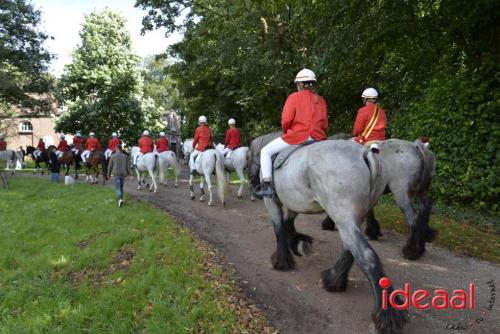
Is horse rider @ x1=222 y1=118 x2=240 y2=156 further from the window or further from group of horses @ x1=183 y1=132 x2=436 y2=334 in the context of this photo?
the window

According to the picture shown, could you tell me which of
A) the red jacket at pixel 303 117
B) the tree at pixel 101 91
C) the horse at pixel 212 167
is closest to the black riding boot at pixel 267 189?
the red jacket at pixel 303 117

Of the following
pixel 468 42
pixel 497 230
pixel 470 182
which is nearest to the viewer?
→ pixel 497 230

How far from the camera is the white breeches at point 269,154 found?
17.1 feet

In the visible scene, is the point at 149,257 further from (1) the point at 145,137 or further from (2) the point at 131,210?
(1) the point at 145,137

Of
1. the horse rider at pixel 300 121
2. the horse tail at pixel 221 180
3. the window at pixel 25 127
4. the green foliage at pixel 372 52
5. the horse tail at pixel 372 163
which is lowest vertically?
the horse tail at pixel 221 180

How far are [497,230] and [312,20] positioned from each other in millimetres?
7898

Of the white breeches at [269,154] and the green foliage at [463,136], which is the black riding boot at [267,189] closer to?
the white breeches at [269,154]

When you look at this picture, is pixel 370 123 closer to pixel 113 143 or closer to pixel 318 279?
pixel 318 279

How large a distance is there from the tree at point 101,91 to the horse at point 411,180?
75.9ft

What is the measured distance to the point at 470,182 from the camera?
927cm

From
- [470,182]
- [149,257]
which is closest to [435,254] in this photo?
[470,182]

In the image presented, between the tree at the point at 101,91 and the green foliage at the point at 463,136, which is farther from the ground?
the tree at the point at 101,91

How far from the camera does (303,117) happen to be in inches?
204

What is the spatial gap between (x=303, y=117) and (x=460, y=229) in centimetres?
517
